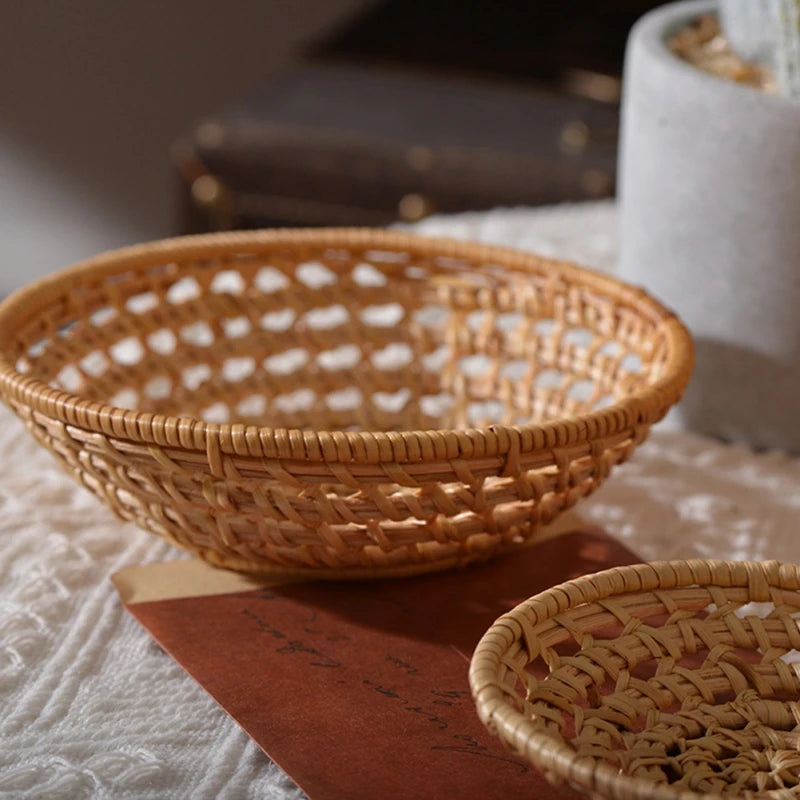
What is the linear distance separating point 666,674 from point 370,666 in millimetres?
101

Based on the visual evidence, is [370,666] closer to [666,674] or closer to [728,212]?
[666,674]

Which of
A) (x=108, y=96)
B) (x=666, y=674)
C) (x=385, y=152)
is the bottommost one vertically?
(x=108, y=96)

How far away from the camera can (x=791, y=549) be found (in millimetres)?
530

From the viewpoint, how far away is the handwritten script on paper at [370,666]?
38cm

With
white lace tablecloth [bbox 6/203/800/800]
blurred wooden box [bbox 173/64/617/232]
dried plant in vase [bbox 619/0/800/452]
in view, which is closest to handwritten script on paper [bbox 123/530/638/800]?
white lace tablecloth [bbox 6/203/800/800]

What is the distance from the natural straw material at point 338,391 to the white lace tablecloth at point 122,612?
4 centimetres

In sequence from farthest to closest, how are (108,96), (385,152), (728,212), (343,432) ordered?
(108,96) < (385,152) < (728,212) < (343,432)

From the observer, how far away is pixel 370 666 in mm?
432

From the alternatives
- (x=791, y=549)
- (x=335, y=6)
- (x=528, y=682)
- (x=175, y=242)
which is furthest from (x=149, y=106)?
(x=528, y=682)

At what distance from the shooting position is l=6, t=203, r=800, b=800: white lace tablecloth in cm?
39

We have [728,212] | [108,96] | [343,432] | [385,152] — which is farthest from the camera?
[108,96]

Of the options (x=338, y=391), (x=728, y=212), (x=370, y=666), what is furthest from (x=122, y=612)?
(x=728, y=212)

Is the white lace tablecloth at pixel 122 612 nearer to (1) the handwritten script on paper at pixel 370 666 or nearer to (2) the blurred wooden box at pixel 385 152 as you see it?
(1) the handwritten script on paper at pixel 370 666

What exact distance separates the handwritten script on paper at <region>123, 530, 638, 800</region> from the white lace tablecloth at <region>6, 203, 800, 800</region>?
11 millimetres
